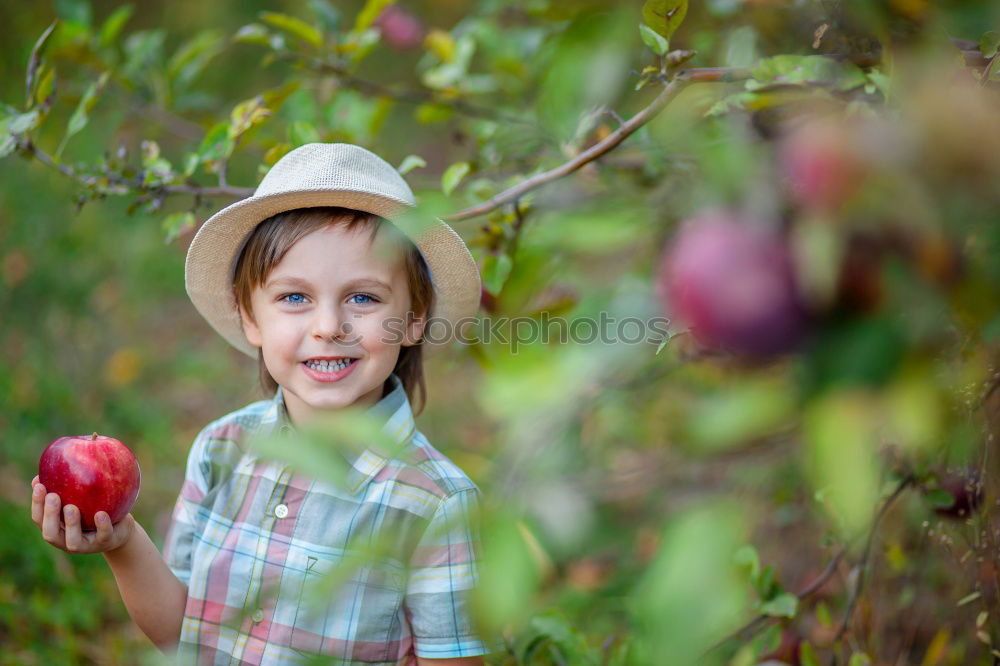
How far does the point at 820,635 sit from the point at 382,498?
46.7 inches

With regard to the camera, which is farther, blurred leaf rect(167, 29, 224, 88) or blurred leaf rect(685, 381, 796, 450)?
blurred leaf rect(167, 29, 224, 88)

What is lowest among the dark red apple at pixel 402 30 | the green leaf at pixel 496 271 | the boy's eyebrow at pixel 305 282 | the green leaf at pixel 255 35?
the boy's eyebrow at pixel 305 282

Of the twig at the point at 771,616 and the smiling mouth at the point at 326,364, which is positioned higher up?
the smiling mouth at the point at 326,364

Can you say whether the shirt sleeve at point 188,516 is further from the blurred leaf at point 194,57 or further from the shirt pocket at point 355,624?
the blurred leaf at point 194,57

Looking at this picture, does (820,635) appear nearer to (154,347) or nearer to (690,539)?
(690,539)

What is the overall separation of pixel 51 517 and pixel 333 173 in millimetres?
591

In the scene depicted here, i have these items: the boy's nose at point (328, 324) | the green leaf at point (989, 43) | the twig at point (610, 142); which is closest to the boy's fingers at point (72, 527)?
the boy's nose at point (328, 324)

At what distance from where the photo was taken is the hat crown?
3.58 feet

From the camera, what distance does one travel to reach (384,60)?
532 cm

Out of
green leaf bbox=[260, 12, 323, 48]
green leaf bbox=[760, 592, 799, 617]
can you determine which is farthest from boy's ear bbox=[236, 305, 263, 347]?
green leaf bbox=[760, 592, 799, 617]

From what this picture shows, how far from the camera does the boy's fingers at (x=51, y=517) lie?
1116mm

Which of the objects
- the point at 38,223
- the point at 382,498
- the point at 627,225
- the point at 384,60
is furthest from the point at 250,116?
the point at 384,60

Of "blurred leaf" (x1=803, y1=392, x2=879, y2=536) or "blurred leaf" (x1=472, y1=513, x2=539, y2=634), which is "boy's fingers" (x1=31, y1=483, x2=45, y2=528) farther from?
"blurred leaf" (x1=803, y1=392, x2=879, y2=536)

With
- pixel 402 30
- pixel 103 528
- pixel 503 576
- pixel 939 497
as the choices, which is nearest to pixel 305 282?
pixel 103 528
